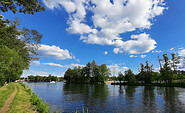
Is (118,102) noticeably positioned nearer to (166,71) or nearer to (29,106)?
(29,106)

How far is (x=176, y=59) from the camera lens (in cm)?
6272

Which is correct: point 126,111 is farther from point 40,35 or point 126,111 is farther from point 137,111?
point 40,35

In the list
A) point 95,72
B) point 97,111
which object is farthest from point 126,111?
point 95,72

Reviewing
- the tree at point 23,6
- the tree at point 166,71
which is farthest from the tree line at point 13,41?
the tree at point 166,71

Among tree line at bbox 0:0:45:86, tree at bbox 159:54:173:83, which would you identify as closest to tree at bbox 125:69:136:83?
tree at bbox 159:54:173:83

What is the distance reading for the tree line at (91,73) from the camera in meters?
109

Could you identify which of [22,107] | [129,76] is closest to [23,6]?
[22,107]

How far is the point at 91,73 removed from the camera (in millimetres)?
120500

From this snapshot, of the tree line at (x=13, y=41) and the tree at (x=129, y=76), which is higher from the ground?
the tree line at (x=13, y=41)

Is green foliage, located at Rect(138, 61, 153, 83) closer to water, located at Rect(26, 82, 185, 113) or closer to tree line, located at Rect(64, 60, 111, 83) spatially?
tree line, located at Rect(64, 60, 111, 83)

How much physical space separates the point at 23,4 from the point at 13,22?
2825cm

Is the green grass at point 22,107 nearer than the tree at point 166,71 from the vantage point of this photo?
Yes

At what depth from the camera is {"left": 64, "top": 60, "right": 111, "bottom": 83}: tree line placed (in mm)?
108838

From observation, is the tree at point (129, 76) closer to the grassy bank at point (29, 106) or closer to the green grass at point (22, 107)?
the grassy bank at point (29, 106)
